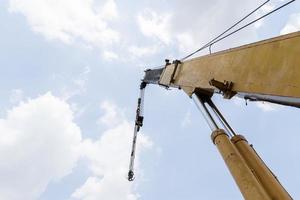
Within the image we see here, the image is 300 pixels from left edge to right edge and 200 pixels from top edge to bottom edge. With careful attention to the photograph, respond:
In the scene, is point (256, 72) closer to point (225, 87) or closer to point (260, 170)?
point (225, 87)

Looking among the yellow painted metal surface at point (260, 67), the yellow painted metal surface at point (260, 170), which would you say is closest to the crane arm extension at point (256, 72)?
the yellow painted metal surface at point (260, 67)

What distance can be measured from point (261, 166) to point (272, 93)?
0.92 metres

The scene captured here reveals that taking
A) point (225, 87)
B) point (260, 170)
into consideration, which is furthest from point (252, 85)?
point (260, 170)

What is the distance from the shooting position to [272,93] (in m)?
4.81

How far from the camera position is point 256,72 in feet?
17.2

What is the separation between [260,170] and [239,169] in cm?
25

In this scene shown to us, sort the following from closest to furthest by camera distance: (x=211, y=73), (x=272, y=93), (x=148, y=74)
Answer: (x=272, y=93), (x=211, y=73), (x=148, y=74)

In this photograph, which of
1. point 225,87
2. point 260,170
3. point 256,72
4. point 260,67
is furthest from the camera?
point 225,87

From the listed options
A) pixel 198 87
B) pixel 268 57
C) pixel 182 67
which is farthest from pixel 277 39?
pixel 182 67

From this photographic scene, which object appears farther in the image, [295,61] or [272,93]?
[272,93]

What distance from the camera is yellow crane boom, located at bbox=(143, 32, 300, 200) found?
455cm

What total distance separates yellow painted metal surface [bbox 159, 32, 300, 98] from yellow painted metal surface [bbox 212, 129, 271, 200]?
2.39ft

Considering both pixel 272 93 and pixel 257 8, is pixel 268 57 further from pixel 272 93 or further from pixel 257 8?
pixel 257 8

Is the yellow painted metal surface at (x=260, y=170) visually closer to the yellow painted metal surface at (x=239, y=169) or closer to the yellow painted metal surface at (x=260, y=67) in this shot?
the yellow painted metal surface at (x=239, y=169)
